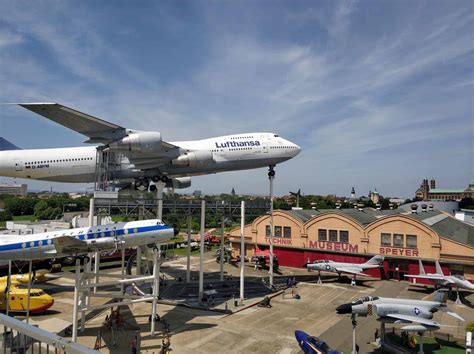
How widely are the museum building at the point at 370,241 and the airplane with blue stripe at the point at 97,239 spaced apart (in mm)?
34691

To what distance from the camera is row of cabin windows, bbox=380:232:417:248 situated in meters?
49.4

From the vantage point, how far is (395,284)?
4847 cm

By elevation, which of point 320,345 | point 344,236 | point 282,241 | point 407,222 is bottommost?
point 320,345

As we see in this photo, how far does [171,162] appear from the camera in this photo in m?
38.0

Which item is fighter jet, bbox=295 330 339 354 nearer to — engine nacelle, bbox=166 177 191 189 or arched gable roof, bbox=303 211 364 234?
engine nacelle, bbox=166 177 191 189

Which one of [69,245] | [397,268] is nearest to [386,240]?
[397,268]

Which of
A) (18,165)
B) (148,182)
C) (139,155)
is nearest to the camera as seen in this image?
(18,165)

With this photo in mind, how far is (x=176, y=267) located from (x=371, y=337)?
3708 cm

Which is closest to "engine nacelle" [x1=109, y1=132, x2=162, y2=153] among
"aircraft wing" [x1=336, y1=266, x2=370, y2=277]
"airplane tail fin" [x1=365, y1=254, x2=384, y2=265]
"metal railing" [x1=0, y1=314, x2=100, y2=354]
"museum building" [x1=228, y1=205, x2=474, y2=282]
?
"metal railing" [x1=0, y1=314, x2=100, y2=354]

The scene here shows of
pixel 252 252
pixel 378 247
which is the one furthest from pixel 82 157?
pixel 378 247

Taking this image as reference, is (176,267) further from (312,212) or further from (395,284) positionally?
(395,284)

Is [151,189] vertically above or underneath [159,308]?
above

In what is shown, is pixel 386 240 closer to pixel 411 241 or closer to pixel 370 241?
pixel 370 241

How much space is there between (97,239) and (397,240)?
4269 centimetres
